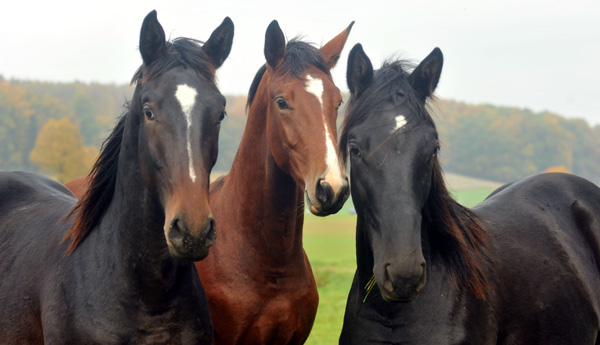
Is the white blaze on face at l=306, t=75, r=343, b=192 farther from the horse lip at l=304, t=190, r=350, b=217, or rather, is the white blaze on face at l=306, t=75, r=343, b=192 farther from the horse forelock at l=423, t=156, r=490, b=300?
the horse forelock at l=423, t=156, r=490, b=300

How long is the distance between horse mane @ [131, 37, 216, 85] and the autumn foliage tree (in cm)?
3253

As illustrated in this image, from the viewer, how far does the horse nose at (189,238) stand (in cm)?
266

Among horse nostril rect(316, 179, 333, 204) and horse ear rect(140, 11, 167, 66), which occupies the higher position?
horse ear rect(140, 11, 167, 66)

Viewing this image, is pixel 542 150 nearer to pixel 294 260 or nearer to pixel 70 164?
pixel 70 164

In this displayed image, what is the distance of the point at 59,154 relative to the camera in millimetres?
33875

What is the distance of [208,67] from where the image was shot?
3297 millimetres

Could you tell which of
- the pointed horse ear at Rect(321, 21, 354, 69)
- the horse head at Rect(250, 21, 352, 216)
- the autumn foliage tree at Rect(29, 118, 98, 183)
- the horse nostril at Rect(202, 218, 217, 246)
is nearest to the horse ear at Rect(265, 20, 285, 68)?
the horse head at Rect(250, 21, 352, 216)

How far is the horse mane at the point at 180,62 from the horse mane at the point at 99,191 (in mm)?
463

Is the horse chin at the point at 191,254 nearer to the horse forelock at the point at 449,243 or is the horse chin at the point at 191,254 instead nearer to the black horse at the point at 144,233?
the black horse at the point at 144,233

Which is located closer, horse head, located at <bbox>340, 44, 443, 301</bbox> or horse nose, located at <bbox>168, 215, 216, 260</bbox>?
horse nose, located at <bbox>168, 215, 216, 260</bbox>

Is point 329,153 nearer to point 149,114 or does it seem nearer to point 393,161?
point 393,161

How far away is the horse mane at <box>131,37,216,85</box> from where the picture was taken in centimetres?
316

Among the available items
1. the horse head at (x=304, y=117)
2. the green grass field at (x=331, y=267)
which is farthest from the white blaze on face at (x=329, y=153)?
the green grass field at (x=331, y=267)

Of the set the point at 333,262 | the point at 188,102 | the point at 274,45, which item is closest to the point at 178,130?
the point at 188,102
